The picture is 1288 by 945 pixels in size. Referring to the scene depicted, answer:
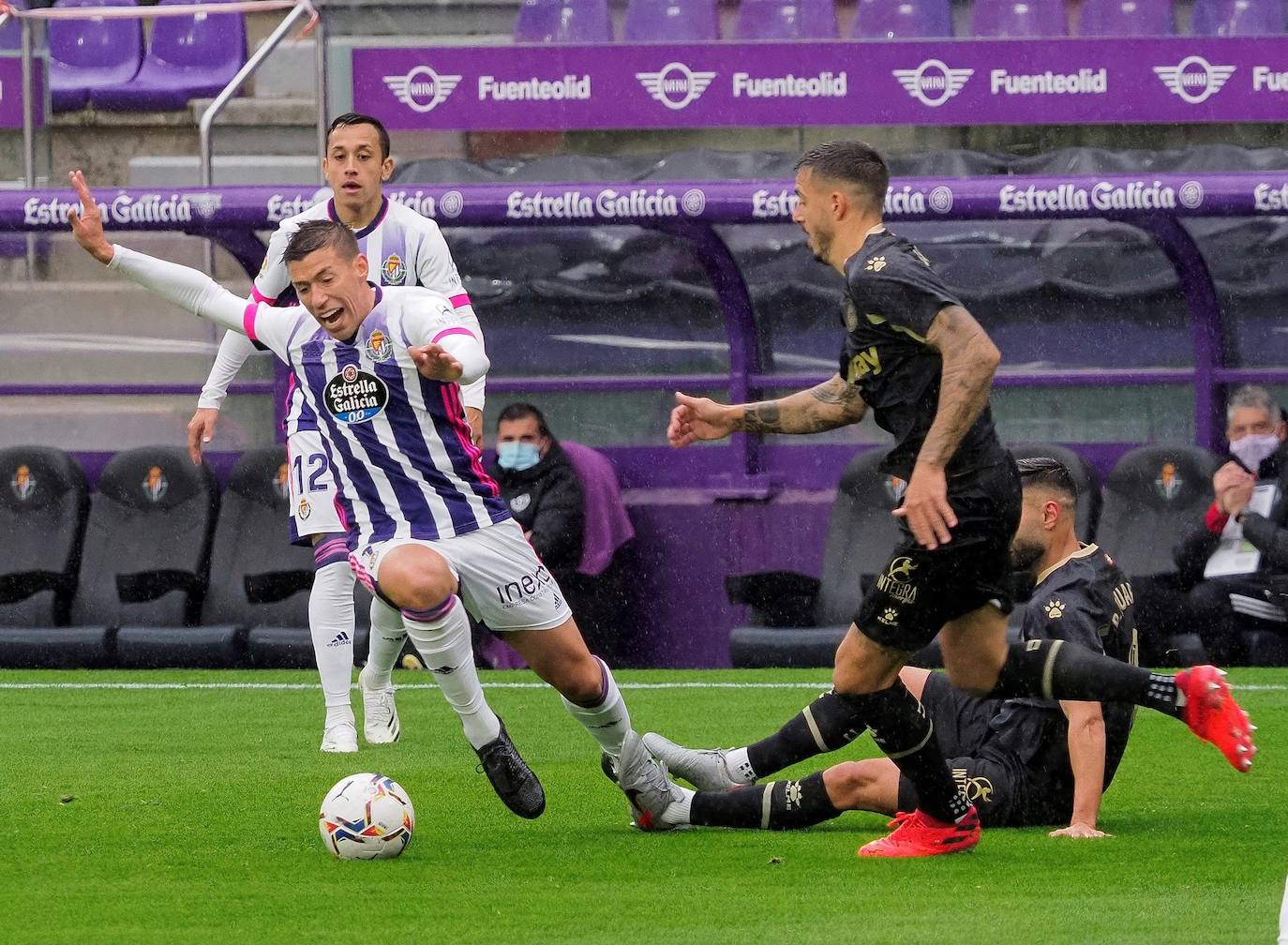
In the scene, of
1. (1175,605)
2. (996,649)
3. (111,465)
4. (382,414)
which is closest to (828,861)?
(996,649)

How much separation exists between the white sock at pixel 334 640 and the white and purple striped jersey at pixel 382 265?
0.59 meters

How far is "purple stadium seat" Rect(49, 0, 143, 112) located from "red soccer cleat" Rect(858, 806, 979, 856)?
1029cm

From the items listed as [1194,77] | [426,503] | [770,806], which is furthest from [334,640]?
[1194,77]

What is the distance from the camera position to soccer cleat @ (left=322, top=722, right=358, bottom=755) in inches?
274

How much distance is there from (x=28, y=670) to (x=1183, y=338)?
6.46 m

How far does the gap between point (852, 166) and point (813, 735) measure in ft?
5.08

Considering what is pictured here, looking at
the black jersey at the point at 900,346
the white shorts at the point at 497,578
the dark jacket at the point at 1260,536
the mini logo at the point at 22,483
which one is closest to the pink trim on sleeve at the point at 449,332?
the white shorts at the point at 497,578

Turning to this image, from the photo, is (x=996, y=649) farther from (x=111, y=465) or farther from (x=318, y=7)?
(x=318, y=7)

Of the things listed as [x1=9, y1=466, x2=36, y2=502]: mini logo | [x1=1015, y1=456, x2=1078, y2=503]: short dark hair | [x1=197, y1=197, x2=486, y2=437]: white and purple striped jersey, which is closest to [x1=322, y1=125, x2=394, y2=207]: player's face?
[x1=197, y1=197, x2=486, y2=437]: white and purple striped jersey

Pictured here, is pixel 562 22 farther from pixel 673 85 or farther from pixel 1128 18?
pixel 1128 18

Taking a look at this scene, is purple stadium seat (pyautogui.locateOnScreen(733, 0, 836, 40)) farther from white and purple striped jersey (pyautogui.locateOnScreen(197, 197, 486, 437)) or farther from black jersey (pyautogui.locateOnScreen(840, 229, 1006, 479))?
black jersey (pyautogui.locateOnScreen(840, 229, 1006, 479))

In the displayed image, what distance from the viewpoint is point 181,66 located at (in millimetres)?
14219

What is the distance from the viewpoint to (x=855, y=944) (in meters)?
3.91

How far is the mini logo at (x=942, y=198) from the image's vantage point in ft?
30.5
